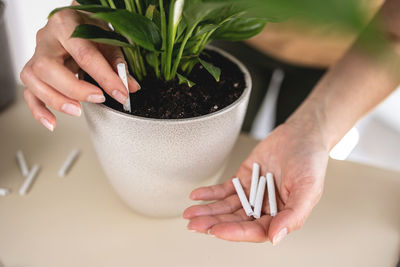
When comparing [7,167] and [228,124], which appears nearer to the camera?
[228,124]

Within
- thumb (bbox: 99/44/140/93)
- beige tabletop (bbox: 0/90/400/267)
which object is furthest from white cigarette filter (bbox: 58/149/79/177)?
thumb (bbox: 99/44/140/93)

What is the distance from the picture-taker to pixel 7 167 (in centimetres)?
67

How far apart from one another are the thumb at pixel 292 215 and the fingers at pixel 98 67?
0.24 metres

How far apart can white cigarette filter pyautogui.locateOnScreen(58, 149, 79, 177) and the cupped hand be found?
0.90ft

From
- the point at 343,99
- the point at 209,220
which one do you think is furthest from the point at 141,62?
the point at 343,99

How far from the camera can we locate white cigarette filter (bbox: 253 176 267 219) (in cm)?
52

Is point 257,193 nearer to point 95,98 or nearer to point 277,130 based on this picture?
point 277,130

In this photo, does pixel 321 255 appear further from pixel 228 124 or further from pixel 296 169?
pixel 228 124

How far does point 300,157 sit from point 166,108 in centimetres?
22

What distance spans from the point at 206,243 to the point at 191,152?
0.55 feet

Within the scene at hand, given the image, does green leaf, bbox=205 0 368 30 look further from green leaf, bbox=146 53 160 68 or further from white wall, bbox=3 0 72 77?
white wall, bbox=3 0 72 77

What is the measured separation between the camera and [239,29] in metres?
0.51

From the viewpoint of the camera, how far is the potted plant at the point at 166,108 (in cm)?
44

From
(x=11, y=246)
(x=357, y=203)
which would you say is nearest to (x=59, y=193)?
(x=11, y=246)
